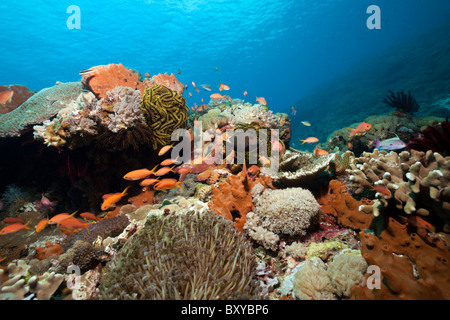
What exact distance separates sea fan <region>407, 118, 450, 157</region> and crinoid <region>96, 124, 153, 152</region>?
20.2 ft

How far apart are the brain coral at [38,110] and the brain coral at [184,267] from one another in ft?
20.8

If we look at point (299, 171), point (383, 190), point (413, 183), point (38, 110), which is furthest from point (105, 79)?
point (413, 183)

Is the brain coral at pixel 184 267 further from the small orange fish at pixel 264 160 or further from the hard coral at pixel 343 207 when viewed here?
the small orange fish at pixel 264 160

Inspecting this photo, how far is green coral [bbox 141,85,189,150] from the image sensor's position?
605 cm

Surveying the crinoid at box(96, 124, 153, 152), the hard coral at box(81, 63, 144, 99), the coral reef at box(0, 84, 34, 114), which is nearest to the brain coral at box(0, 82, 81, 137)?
the hard coral at box(81, 63, 144, 99)

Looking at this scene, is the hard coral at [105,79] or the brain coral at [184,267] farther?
the hard coral at [105,79]

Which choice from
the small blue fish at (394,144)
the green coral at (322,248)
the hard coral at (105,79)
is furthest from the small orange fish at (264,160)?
the hard coral at (105,79)

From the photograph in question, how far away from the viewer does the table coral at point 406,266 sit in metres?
1.65

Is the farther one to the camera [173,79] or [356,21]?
[356,21]

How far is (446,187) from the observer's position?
2.01 metres

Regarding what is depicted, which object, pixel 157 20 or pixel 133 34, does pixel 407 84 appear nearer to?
pixel 157 20

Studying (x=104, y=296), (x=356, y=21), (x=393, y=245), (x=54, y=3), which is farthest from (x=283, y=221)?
(x=356, y=21)

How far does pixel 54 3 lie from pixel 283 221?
4900cm

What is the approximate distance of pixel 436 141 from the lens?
272 centimetres
